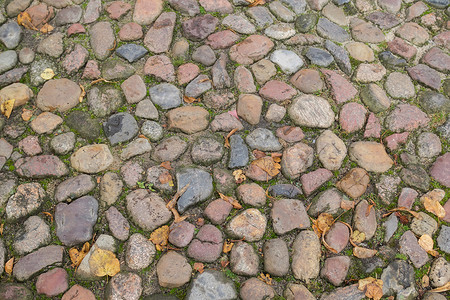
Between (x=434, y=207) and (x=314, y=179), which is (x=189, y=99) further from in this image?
(x=434, y=207)

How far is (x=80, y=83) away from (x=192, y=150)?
0.96 m

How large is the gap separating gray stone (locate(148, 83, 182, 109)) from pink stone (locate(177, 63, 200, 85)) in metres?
0.08

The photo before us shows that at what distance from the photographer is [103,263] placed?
2006 millimetres

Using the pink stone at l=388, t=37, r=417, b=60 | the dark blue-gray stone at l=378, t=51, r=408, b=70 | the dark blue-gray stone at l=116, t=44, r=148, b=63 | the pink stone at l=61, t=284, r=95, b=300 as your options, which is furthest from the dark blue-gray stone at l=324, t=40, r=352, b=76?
the pink stone at l=61, t=284, r=95, b=300

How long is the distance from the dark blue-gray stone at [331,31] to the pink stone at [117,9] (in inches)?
59.3

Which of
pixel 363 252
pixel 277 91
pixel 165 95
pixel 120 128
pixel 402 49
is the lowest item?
pixel 363 252

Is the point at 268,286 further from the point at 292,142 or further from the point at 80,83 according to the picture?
the point at 80,83

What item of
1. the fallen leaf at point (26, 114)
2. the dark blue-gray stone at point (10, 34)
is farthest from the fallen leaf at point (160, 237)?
the dark blue-gray stone at point (10, 34)

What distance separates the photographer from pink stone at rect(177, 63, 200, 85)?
261 centimetres

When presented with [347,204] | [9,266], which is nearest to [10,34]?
[9,266]

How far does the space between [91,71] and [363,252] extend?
2126 mm

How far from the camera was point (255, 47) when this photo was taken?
2.76 meters

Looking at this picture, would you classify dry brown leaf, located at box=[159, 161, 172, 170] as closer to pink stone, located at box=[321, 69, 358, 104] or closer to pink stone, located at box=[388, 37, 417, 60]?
pink stone, located at box=[321, 69, 358, 104]

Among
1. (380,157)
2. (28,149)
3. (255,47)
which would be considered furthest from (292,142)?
(28,149)
